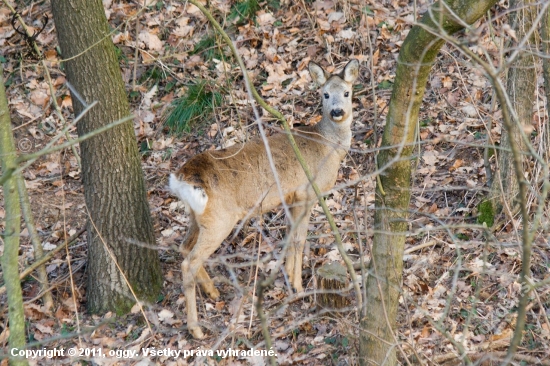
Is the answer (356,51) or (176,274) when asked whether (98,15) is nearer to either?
(176,274)

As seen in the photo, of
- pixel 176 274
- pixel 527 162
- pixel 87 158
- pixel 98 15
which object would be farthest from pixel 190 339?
pixel 527 162

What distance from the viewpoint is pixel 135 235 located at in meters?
5.94

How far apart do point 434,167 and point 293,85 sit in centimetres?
233

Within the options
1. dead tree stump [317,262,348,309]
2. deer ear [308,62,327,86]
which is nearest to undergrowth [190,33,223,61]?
deer ear [308,62,327,86]

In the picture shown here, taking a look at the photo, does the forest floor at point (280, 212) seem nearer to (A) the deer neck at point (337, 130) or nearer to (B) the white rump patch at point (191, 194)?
(A) the deer neck at point (337, 130)

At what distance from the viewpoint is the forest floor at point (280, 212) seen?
5.17 m

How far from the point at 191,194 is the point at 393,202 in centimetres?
209

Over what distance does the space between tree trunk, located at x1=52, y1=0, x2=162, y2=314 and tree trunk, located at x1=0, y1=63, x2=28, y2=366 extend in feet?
5.76

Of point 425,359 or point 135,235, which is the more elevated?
point 135,235

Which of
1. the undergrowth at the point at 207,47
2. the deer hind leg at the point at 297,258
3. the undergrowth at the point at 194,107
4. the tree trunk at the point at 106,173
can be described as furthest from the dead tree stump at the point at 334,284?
the undergrowth at the point at 207,47

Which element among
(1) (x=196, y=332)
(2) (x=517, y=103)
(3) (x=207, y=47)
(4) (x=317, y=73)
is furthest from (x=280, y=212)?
(3) (x=207, y=47)

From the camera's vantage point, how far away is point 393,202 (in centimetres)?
422

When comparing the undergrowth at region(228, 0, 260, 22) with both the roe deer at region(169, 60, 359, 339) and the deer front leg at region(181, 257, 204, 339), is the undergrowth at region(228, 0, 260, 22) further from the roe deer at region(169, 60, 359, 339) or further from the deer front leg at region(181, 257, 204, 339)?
the deer front leg at region(181, 257, 204, 339)

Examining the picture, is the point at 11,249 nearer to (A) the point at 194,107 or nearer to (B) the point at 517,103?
(B) the point at 517,103
